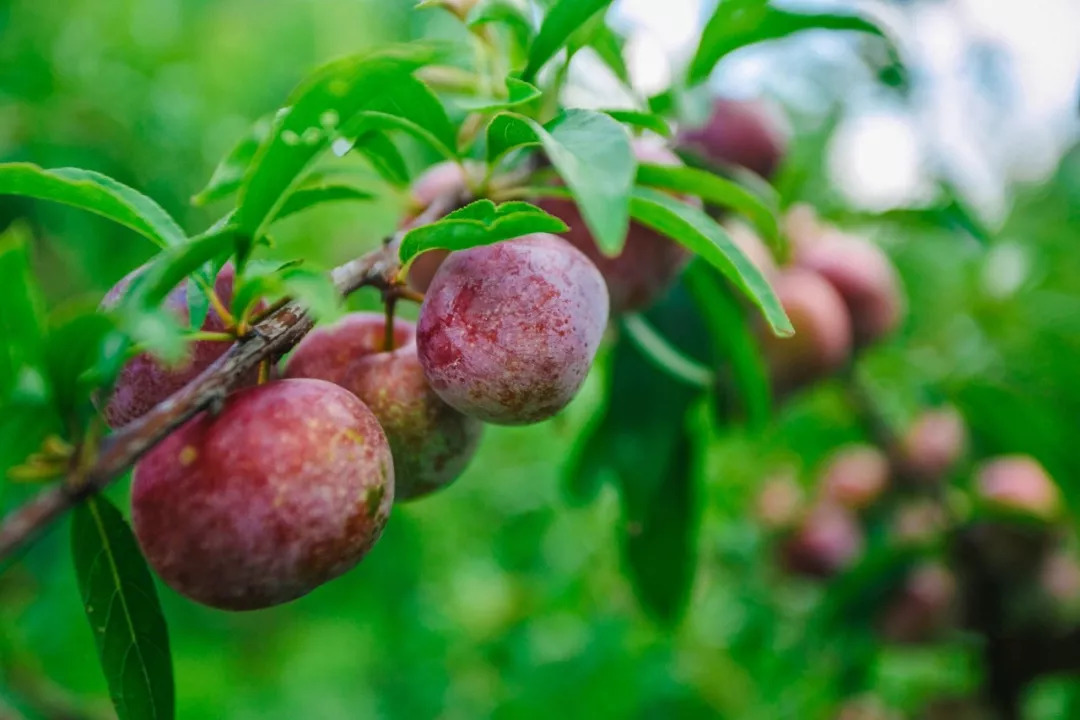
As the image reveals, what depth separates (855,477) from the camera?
1.67 m

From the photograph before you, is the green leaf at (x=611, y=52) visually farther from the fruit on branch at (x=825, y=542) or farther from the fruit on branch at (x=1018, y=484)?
the fruit on branch at (x=825, y=542)

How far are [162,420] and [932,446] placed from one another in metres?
1.35

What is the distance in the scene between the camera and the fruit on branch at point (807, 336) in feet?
3.95

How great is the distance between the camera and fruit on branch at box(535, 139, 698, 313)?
78cm

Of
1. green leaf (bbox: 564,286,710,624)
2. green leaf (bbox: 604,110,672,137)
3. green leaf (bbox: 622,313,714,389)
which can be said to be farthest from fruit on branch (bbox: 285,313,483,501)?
green leaf (bbox: 564,286,710,624)

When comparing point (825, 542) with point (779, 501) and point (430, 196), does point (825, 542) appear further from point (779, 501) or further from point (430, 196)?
point (430, 196)

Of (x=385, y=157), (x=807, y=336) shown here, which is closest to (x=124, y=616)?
(x=385, y=157)

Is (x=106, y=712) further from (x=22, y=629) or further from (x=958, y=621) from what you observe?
(x=958, y=621)

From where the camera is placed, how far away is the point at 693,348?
113 centimetres

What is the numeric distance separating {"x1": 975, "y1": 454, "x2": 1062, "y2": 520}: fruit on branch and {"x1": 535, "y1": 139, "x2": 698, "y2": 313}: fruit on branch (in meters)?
0.85

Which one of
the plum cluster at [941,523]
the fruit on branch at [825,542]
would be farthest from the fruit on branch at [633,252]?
the fruit on branch at [825,542]

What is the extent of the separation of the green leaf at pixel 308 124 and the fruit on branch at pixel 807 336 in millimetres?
771

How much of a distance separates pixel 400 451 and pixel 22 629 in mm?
1535

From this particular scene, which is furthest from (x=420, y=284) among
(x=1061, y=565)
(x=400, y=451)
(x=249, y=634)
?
(x=249, y=634)
